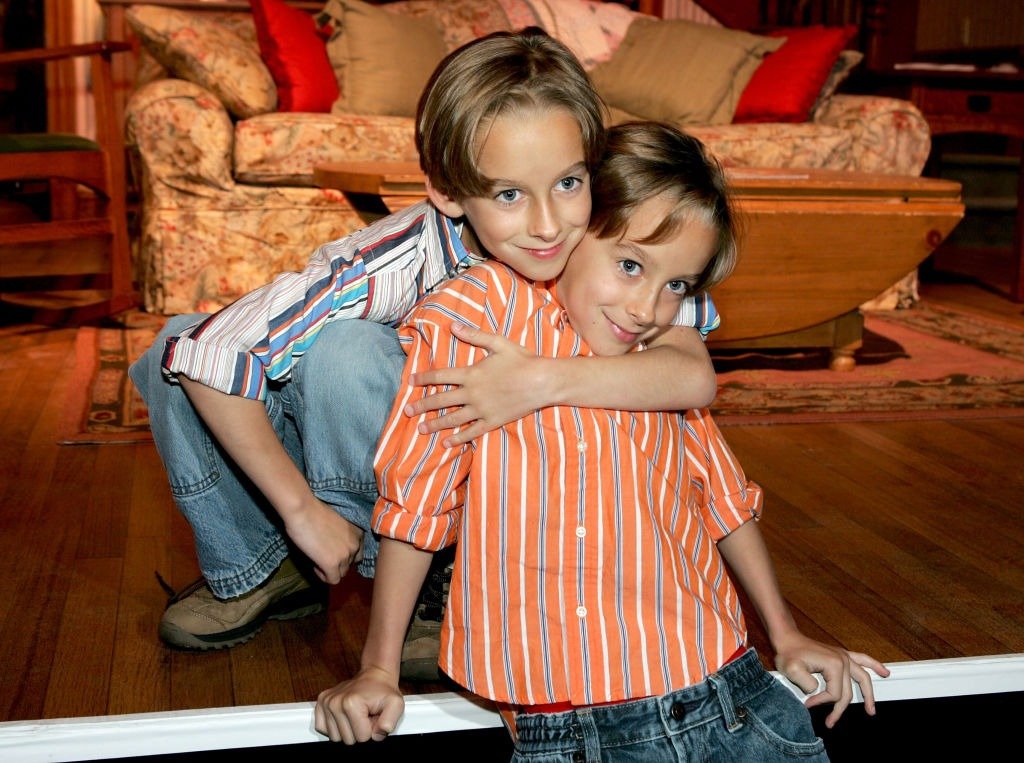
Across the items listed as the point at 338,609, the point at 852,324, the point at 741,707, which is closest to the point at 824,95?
the point at 852,324

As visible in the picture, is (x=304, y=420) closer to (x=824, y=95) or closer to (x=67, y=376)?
(x=67, y=376)

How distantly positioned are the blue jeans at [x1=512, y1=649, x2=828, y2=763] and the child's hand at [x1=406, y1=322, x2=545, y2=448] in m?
0.27

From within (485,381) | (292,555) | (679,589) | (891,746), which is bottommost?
(891,746)

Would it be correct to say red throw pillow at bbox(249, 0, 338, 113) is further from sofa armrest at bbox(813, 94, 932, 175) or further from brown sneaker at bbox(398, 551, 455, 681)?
brown sneaker at bbox(398, 551, 455, 681)

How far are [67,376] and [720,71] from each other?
8.42ft

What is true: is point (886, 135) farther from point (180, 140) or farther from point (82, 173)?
point (82, 173)

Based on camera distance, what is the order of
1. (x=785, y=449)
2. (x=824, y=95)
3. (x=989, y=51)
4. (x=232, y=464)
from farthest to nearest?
1. (x=989, y=51)
2. (x=824, y=95)
3. (x=785, y=449)
4. (x=232, y=464)

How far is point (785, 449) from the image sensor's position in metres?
2.39

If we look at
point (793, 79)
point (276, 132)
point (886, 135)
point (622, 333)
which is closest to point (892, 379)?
point (886, 135)

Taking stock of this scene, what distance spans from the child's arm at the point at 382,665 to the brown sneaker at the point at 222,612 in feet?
1.11

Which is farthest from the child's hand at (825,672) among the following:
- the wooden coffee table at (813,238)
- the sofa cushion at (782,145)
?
the sofa cushion at (782,145)

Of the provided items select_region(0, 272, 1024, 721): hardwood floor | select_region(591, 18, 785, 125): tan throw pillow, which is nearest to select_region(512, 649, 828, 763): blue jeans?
select_region(0, 272, 1024, 721): hardwood floor

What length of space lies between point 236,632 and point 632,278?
0.67m

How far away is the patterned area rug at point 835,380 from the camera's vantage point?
2.62 meters
